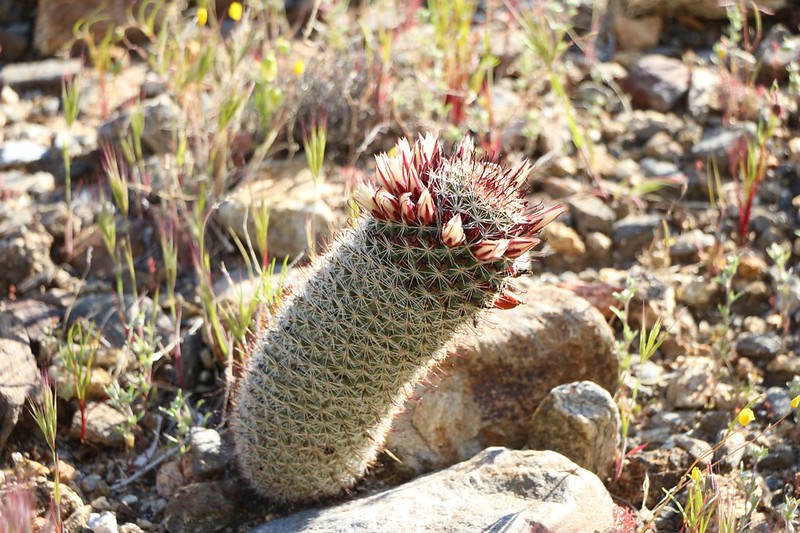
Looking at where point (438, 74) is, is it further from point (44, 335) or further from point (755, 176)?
point (44, 335)

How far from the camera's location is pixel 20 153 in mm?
5055

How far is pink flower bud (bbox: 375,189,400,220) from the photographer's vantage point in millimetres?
2594

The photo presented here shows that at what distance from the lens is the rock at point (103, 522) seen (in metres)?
2.98

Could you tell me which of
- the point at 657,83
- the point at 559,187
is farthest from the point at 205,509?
the point at 657,83

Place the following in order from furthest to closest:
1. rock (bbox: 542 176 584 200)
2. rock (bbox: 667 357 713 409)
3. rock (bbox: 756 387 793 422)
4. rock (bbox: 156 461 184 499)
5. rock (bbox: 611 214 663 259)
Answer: rock (bbox: 542 176 584 200), rock (bbox: 611 214 663 259), rock (bbox: 667 357 713 409), rock (bbox: 756 387 793 422), rock (bbox: 156 461 184 499)

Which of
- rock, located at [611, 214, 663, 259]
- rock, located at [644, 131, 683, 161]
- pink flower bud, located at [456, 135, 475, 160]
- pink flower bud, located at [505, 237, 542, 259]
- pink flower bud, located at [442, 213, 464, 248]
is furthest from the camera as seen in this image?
rock, located at [644, 131, 683, 161]

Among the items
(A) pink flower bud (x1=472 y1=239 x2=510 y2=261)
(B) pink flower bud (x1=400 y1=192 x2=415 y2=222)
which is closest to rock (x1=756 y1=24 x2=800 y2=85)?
(A) pink flower bud (x1=472 y1=239 x2=510 y2=261)

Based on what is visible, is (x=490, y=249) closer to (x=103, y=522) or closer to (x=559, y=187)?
(x=103, y=522)

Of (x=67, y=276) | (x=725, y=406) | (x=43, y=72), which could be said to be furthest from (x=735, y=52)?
(x=43, y=72)

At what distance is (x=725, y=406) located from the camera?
3695 mm

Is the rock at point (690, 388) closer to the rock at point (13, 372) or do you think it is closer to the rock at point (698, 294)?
the rock at point (698, 294)

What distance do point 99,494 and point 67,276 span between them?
133cm

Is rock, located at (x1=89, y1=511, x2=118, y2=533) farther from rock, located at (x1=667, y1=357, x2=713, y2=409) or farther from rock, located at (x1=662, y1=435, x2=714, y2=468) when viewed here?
rock, located at (x1=667, y1=357, x2=713, y2=409)

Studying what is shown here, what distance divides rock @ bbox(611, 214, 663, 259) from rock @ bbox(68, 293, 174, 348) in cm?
224
